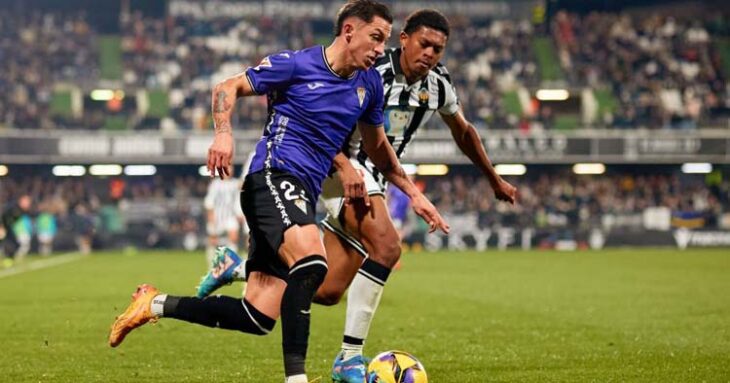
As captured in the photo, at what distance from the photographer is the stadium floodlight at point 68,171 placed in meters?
39.7

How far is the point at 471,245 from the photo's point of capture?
36.0 m

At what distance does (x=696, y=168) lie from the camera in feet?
139

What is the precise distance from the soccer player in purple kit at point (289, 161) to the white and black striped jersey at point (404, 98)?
1.14 meters

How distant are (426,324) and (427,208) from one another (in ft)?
14.9

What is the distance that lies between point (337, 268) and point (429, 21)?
5.76 ft

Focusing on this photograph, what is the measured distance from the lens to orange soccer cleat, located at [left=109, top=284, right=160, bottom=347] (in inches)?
244

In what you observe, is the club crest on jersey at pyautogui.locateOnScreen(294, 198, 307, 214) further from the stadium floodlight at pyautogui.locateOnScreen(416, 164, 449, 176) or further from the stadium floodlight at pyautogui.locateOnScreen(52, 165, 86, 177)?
the stadium floodlight at pyautogui.locateOnScreen(416, 164, 449, 176)

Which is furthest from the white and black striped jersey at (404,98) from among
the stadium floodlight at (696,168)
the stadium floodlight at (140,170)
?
the stadium floodlight at (696,168)

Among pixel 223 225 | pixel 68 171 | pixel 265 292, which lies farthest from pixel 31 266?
pixel 265 292

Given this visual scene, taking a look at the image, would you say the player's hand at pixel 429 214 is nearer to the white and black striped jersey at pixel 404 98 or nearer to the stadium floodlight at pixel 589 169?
the white and black striped jersey at pixel 404 98

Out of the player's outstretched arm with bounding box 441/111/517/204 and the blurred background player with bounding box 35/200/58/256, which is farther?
the blurred background player with bounding box 35/200/58/256

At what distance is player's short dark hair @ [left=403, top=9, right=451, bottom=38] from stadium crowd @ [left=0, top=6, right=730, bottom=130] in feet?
106

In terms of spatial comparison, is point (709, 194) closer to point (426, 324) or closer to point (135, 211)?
point (135, 211)

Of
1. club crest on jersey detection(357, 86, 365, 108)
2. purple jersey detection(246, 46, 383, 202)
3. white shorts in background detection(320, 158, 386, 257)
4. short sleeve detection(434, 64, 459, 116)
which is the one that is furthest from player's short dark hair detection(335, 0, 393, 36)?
short sleeve detection(434, 64, 459, 116)
